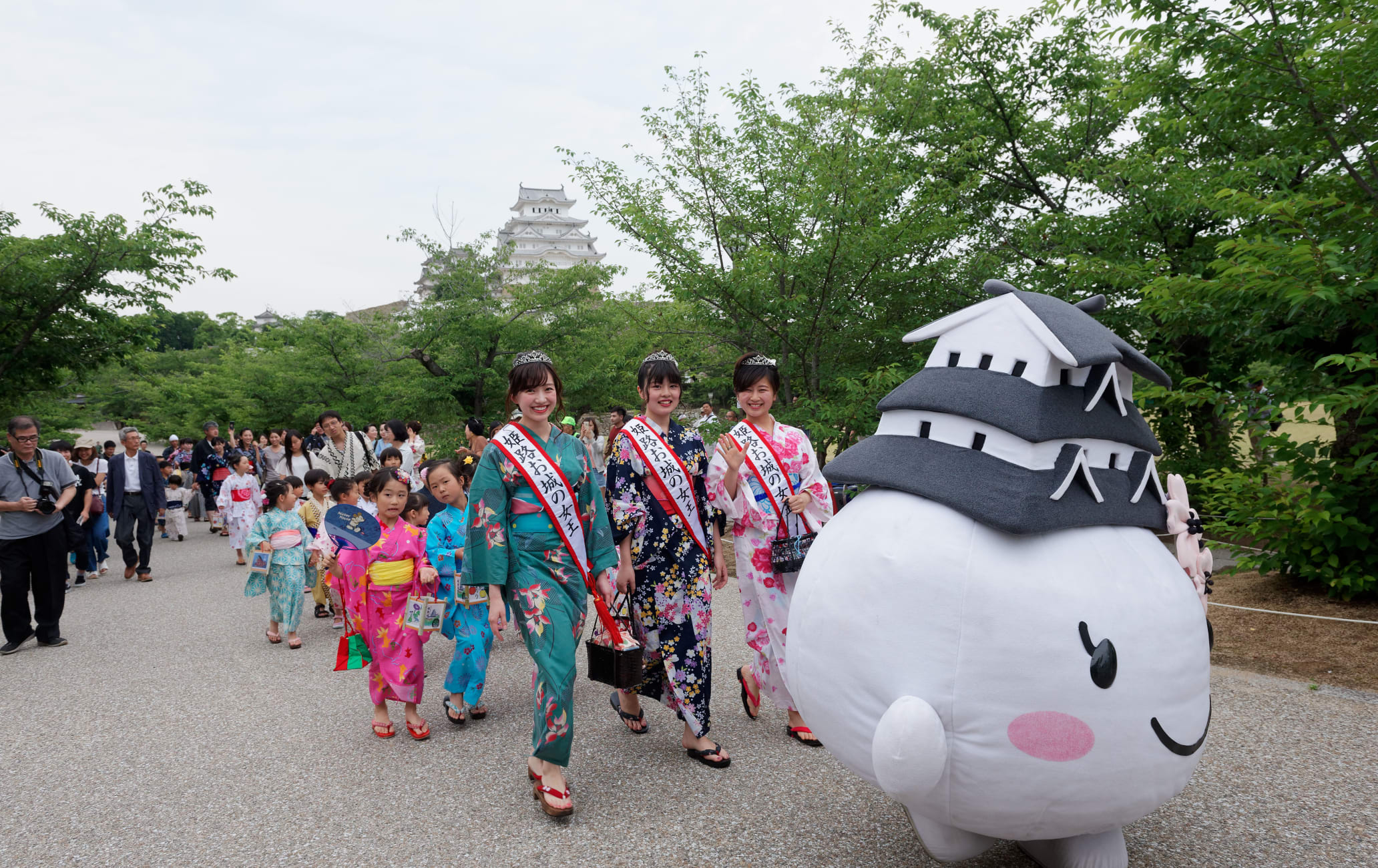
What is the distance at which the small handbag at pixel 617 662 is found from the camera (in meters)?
3.70

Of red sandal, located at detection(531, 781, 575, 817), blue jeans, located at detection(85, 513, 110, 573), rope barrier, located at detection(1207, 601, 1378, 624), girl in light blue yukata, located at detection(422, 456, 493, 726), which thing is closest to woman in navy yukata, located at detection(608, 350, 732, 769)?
red sandal, located at detection(531, 781, 575, 817)

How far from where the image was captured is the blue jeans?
10016 mm

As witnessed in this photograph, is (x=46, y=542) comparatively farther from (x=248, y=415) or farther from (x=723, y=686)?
(x=248, y=415)

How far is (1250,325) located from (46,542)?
32.6 ft

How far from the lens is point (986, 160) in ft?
34.0

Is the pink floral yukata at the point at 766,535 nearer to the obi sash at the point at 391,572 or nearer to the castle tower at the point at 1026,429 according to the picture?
the castle tower at the point at 1026,429

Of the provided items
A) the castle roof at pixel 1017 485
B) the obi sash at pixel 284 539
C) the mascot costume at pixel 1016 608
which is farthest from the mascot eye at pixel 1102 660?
the obi sash at pixel 284 539

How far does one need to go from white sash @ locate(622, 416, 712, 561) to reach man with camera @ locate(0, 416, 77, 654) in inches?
217

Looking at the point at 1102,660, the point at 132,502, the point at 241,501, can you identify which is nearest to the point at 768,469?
the point at 1102,660

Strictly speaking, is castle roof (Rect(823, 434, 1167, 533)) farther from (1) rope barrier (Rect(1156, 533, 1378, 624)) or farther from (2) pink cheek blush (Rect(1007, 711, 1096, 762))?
(1) rope barrier (Rect(1156, 533, 1378, 624))

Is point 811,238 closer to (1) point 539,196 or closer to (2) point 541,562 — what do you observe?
(2) point 541,562

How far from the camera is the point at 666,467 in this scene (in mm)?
3996

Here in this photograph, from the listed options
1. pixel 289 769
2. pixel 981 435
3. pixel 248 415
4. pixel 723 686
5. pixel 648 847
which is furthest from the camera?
pixel 248 415

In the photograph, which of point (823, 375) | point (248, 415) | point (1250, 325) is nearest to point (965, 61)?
point (823, 375)
